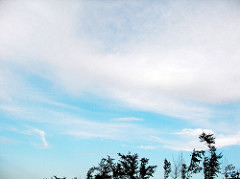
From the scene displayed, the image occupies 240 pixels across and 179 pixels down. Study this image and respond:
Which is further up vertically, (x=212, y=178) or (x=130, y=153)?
(x=130, y=153)

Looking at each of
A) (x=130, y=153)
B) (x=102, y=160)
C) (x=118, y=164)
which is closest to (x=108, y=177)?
(x=118, y=164)

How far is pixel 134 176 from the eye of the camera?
3747cm

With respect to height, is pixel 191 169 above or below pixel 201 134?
below

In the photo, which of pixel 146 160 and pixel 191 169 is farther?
pixel 146 160

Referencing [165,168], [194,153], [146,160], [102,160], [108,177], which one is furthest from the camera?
[165,168]

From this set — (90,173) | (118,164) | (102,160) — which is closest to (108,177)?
(118,164)

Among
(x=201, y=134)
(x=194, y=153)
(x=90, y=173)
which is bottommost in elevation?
(x=90, y=173)

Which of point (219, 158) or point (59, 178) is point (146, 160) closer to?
point (219, 158)

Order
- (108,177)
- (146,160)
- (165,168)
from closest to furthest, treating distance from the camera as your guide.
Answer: (108,177) → (146,160) → (165,168)

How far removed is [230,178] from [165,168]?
3126cm

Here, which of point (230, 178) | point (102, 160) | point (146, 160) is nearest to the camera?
point (230, 178)

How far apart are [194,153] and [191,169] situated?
6.03 ft

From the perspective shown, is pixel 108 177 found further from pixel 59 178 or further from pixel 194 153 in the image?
pixel 194 153

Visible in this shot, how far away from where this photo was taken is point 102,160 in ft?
156
